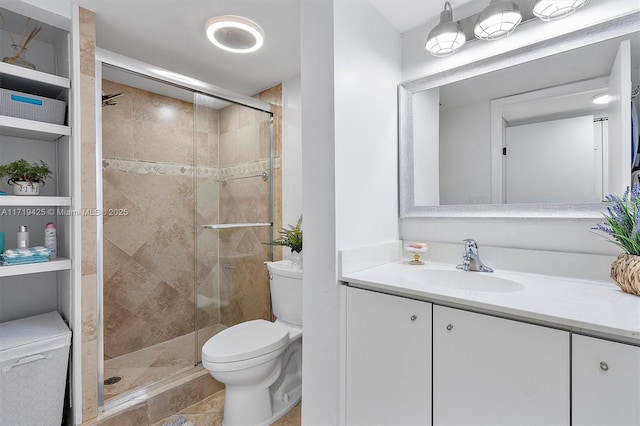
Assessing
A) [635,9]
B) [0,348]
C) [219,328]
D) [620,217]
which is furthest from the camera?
[219,328]

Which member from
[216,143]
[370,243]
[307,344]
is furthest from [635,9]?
[216,143]

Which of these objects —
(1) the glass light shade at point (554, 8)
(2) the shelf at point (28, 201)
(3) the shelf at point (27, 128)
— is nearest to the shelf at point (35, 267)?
(2) the shelf at point (28, 201)

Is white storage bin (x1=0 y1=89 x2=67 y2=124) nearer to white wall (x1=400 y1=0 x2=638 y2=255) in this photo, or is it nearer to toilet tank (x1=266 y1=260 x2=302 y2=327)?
toilet tank (x1=266 y1=260 x2=302 y2=327)

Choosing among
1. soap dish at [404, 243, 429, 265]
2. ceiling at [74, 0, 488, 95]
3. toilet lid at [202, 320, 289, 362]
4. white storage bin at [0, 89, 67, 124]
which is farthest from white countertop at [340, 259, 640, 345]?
white storage bin at [0, 89, 67, 124]

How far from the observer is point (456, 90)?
1527 millimetres

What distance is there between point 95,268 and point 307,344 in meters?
1.16

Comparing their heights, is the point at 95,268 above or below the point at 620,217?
below

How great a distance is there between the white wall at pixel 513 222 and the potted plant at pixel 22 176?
1938 millimetres

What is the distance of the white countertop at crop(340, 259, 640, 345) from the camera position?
76 cm

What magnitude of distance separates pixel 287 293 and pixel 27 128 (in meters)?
1.60

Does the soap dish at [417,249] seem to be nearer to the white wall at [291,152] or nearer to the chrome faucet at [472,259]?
the chrome faucet at [472,259]

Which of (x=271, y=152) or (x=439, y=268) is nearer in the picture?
(x=439, y=268)

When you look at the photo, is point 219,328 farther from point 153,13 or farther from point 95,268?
point 153,13

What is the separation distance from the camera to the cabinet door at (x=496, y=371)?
31.5 inches
